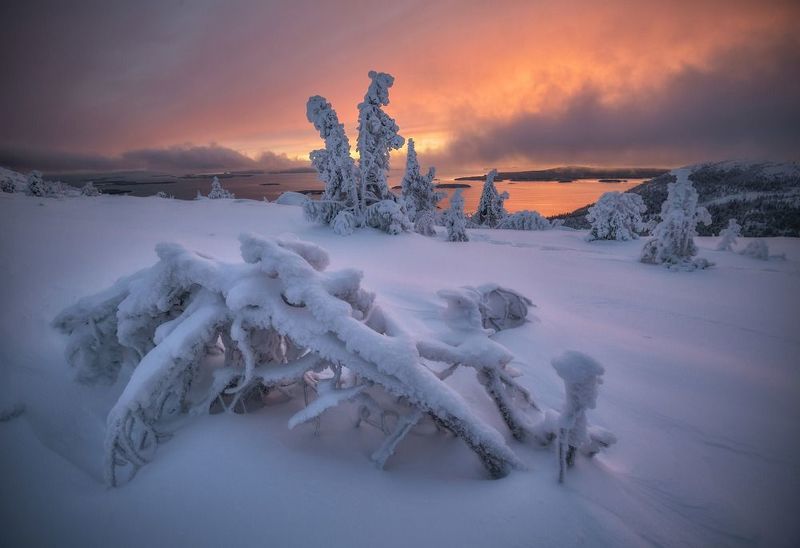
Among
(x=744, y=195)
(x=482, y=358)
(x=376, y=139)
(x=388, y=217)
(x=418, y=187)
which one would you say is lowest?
(x=482, y=358)

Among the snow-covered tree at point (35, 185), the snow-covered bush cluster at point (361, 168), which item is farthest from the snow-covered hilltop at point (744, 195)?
the snow-covered tree at point (35, 185)

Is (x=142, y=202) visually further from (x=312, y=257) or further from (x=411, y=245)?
(x=312, y=257)

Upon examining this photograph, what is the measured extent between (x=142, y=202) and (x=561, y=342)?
23.1 meters

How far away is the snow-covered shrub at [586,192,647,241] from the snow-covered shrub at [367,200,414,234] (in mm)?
12528

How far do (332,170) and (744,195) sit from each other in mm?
88816

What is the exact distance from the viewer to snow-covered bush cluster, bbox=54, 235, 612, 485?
90.4 inches

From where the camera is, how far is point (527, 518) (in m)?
1.93

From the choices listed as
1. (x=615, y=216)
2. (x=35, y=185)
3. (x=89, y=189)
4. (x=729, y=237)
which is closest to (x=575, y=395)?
(x=729, y=237)

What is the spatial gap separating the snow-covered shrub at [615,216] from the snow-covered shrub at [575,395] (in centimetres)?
2202

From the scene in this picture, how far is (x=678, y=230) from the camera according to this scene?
1232 centimetres

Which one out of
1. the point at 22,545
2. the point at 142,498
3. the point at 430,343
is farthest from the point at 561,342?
the point at 22,545

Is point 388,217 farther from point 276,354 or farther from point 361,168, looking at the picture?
point 276,354

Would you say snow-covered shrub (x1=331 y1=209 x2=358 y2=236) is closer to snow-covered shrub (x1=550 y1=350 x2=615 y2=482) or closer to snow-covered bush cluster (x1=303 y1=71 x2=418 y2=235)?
snow-covered bush cluster (x1=303 y1=71 x2=418 y2=235)

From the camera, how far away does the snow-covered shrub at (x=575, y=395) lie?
6.89ft
